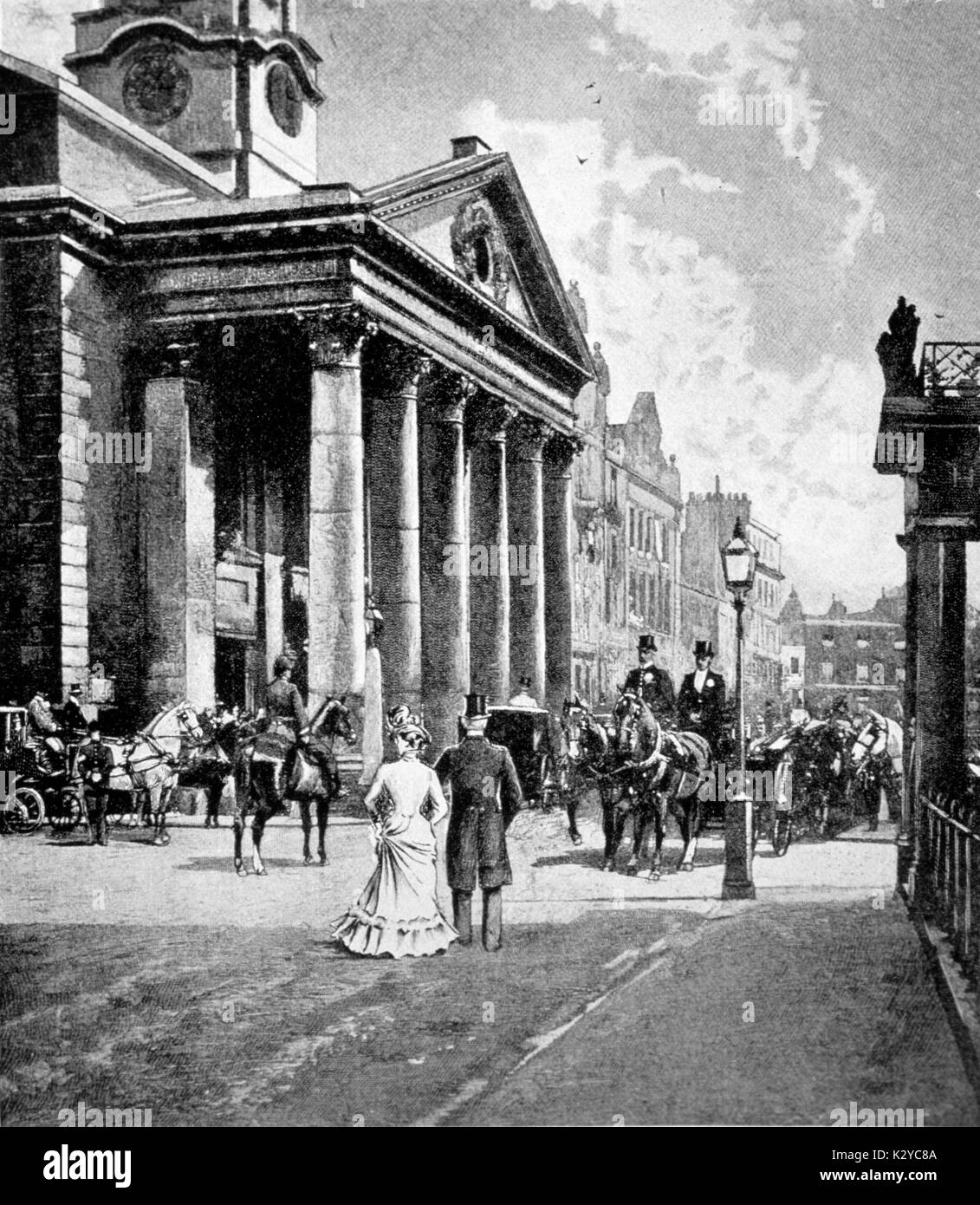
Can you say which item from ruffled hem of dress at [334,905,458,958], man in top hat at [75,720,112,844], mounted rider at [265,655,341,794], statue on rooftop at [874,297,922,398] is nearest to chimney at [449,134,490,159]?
statue on rooftop at [874,297,922,398]

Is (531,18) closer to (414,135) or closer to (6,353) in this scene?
(414,135)

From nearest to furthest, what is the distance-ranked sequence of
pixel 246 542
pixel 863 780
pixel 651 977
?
→ pixel 651 977 → pixel 863 780 → pixel 246 542

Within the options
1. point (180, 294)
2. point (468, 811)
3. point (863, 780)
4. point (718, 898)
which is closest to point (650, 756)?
point (718, 898)

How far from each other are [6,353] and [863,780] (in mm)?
11808

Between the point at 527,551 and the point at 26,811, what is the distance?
7877 mm

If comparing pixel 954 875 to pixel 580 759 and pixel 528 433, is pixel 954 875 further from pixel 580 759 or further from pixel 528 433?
pixel 528 433

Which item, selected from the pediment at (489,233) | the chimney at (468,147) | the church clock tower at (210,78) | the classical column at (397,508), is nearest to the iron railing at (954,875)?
the pediment at (489,233)

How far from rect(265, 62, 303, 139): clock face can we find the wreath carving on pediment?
5.47 m

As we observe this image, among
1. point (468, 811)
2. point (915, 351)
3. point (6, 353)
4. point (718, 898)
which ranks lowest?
point (718, 898)

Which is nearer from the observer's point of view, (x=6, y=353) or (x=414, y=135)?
(x=414, y=135)

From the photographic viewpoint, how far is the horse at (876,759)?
526 inches

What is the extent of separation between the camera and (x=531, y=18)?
31.4 ft

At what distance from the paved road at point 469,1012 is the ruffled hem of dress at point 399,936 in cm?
11

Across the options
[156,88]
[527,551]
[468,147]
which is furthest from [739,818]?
[156,88]
